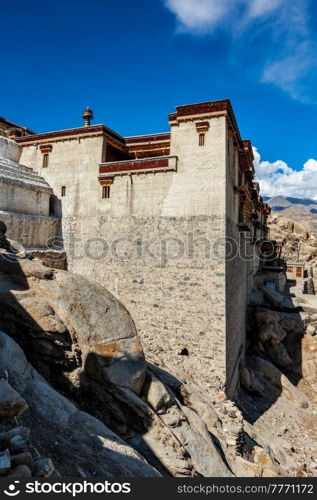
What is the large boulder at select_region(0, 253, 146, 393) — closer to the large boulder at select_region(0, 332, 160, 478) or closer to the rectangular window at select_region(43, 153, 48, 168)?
the large boulder at select_region(0, 332, 160, 478)

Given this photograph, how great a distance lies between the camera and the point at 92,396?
9.28m

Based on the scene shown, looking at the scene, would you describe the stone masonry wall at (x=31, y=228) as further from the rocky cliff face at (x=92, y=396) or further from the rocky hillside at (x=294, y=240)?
the rocky hillside at (x=294, y=240)

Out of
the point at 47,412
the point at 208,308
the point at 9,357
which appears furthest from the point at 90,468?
the point at 208,308

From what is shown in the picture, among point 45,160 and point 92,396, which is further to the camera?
point 45,160

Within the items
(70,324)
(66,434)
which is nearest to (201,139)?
(70,324)

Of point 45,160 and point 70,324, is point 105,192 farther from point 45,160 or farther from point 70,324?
point 70,324

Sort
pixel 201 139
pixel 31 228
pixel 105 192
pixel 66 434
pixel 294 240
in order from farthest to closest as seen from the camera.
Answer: pixel 294 240 < pixel 105 192 < pixel 31 228 < pixel 201 139 < pixel 66 434

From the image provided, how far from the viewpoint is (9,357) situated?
25.1 ft

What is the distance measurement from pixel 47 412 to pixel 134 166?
13.3 meters

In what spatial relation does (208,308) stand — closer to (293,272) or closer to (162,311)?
(162,311)

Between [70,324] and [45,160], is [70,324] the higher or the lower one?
the lower one

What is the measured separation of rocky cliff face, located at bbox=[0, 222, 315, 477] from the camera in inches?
273

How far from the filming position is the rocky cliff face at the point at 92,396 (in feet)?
22.7

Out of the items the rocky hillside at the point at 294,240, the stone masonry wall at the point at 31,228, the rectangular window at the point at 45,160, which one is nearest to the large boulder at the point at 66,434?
the stone masonry wall at the point at 31,228
